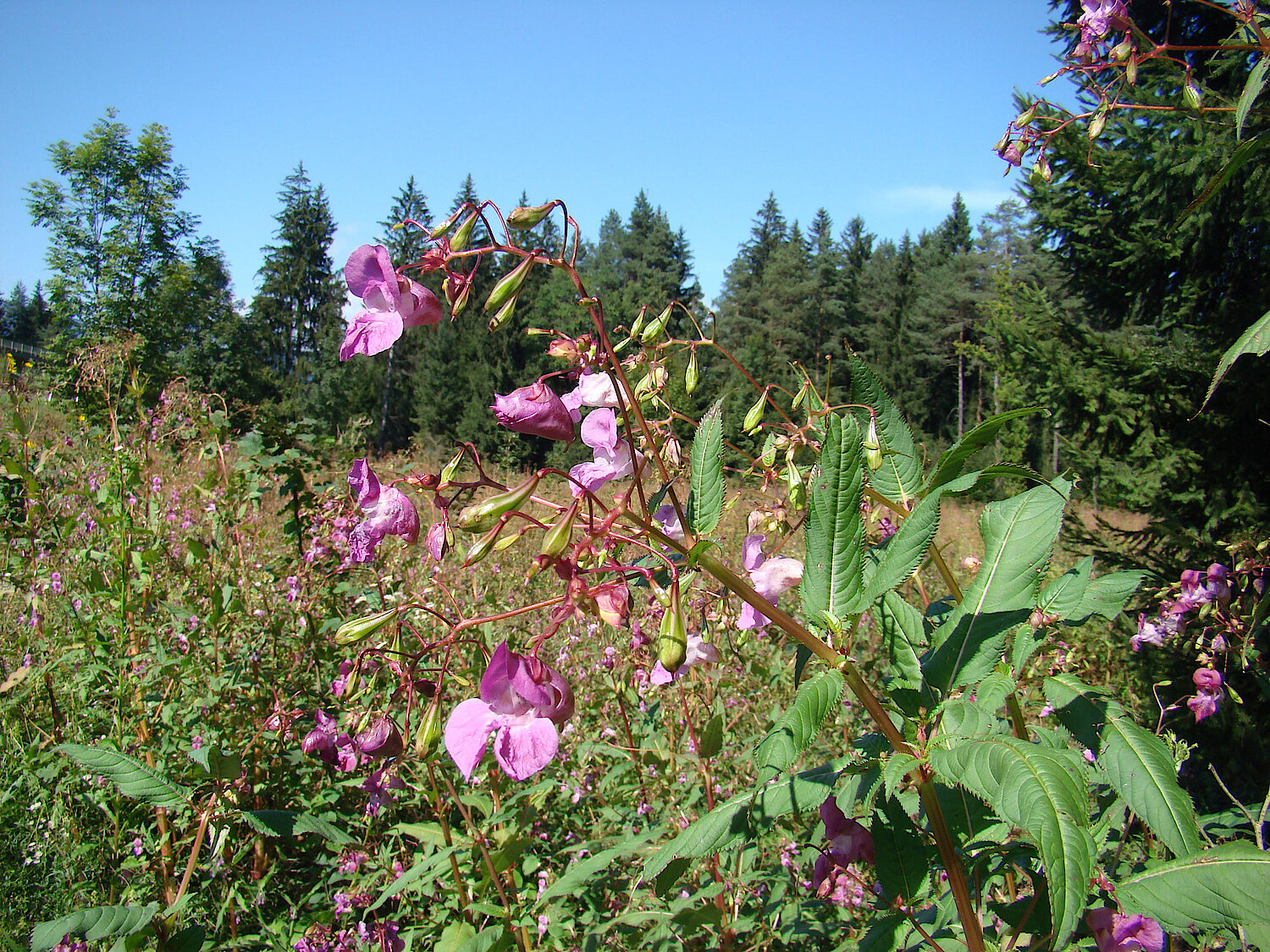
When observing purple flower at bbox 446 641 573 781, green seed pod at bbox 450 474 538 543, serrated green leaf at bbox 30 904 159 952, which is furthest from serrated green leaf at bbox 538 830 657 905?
green seed pod at bbox 450 474 538 543

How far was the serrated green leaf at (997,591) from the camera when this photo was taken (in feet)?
2.50

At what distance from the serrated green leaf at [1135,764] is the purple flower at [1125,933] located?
22cm

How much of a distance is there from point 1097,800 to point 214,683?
287 cm

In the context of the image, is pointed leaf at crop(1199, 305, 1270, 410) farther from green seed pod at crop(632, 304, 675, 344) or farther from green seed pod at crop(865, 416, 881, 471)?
green seed pod at crop(632, 304, 675, 344)

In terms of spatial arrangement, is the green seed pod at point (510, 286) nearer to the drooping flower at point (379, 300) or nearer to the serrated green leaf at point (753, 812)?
the drooping flower at point (379, 300)

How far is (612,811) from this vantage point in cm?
219

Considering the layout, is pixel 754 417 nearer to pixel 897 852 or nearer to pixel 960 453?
pixel 960 453

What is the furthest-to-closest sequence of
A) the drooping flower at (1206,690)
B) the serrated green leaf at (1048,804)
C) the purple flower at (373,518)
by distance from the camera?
the drooping flower at (1206,690) → the purple flower at (373,518) → the serrated green leaf at (1048,804)

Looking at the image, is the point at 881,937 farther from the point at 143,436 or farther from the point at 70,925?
the point at 143,436

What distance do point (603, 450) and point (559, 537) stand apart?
1.18 ft

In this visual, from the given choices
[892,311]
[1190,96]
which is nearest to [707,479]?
[1190,96]

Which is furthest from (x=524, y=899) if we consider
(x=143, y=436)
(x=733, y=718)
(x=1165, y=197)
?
(x=1165, y=197)

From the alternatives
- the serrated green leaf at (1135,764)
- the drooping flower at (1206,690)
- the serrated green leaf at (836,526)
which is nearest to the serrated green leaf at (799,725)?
the serrated green leaf at (836,526)

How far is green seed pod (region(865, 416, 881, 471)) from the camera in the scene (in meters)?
1.03
